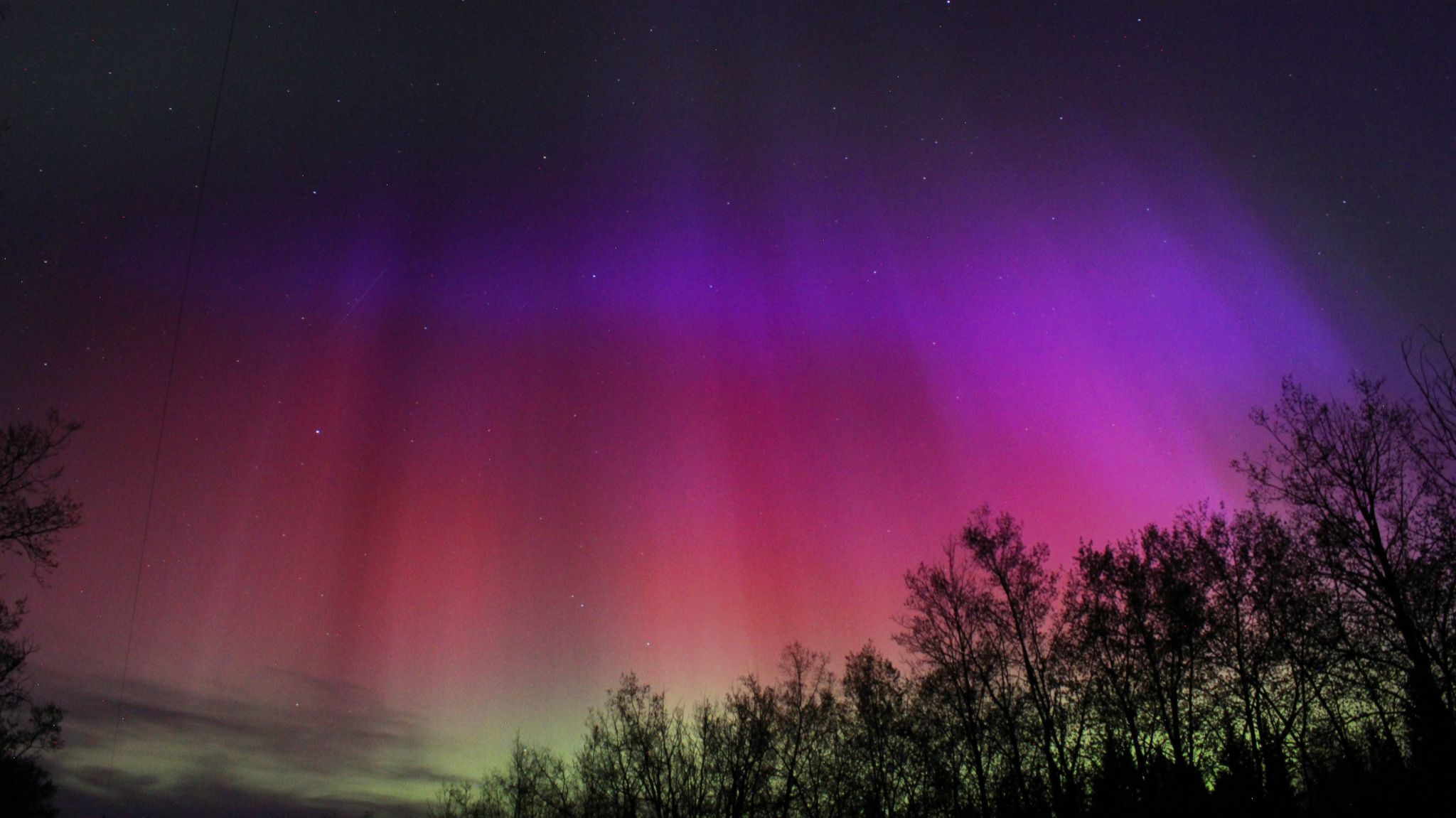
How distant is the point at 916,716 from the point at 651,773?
14.2 metres

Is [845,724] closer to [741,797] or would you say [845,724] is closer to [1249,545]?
[741,797]

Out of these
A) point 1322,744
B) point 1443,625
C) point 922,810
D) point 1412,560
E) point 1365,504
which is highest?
point 1365,504

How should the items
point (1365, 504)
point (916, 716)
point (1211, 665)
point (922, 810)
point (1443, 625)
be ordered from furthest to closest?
point (922, 810) → point (916, 716) → point (1211, 665) → point (1365, 504) → point (1443, 625)

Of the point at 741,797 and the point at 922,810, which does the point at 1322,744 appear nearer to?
the point at 922,810

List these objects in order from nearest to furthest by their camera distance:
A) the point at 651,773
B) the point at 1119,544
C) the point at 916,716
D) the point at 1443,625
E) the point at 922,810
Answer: the point at 1443,625 < the point at 1119,544 < the point at 916,716 < the point at 922,810 < the point at 651,773

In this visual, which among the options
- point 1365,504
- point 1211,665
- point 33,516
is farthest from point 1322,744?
point 33,516

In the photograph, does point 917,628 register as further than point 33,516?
Yes

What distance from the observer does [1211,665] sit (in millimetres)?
21562

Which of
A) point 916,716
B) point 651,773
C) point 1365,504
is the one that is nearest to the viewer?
point 1365,504

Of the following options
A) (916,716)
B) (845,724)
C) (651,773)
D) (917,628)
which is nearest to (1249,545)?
(917,628)

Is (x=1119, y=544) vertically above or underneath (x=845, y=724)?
above

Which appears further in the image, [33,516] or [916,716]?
[916,716]

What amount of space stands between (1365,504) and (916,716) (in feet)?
62.3

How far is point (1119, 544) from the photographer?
87.4ft
